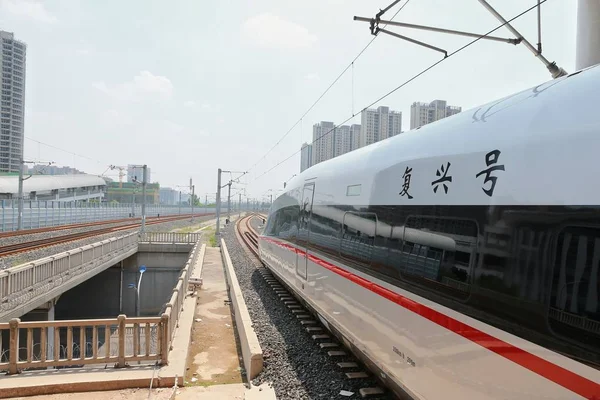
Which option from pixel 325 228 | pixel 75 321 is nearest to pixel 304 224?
pixel 325 228

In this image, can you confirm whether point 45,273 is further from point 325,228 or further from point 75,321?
point 325,228

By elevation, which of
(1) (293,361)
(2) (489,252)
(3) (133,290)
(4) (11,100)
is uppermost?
(4) (11,100)

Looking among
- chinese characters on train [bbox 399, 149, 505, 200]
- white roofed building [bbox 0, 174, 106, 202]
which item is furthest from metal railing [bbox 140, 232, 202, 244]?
white roofed building [bbox 0, 174, 106, 202]

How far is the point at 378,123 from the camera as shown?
47.6ft

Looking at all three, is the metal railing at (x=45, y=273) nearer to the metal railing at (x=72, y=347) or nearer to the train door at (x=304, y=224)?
the metal railing at (x=72, y=347)

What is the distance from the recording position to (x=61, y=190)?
76.7m

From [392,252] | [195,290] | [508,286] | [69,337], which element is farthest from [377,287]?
[195,290]

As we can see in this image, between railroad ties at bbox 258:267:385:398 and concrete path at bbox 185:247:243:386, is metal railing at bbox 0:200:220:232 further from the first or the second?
railroad ties at bbox 258:267:385:398

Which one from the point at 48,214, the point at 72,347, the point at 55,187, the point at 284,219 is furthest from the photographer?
the point at 55,187

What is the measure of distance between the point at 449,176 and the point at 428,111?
631 centimetres

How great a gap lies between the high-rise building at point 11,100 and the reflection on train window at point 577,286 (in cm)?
7167

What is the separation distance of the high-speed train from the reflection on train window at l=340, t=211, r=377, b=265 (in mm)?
41

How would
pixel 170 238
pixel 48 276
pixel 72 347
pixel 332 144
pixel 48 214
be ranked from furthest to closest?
pixel 48 214, pixel 170 238, pixel 332 144, pixel 48 276, pixel 72 347

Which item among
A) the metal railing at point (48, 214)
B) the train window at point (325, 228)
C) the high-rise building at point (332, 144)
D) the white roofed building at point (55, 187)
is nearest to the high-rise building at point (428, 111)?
the train window at point (325, 228)
